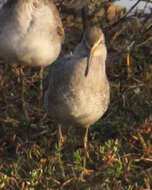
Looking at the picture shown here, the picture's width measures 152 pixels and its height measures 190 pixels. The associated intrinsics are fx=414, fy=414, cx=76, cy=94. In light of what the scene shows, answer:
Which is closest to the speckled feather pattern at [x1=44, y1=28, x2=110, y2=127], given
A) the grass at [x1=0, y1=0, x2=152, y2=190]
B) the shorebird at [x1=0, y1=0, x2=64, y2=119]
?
the grass at [x1=0, y1=0, x2=152, y2=190]

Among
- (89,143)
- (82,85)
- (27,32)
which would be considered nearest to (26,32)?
(27,32)

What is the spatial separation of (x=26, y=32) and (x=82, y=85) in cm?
130

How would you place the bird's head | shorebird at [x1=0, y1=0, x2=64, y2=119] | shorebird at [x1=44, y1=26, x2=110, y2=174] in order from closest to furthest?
the bird's head → shorebird at [x1=44, y1=26, x2=110, y2=174] → shorebird at [x1=0, y1=0, x2=64, y2=119]

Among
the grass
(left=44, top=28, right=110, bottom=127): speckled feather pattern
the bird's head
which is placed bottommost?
the grass

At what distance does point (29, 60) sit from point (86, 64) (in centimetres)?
127

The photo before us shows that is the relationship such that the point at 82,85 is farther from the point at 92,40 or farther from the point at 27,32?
the point at 27,32

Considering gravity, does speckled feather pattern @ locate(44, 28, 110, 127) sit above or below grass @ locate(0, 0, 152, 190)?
above

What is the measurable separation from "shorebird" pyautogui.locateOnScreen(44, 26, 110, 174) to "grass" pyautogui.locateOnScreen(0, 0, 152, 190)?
1.14 ft

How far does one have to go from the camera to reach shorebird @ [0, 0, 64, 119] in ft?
18.1

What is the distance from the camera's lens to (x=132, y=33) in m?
7.62

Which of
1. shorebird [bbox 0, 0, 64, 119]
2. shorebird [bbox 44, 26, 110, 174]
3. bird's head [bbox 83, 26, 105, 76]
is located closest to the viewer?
bird's head [bbox 83, 26, 105, 76]

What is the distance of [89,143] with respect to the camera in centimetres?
574

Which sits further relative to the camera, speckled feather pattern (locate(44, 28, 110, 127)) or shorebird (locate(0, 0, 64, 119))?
shorebird (locate(0, 0, 64, 119))

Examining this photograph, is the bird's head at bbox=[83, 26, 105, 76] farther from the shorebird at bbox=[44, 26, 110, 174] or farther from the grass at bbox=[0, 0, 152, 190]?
the grass at bbox=[0, 0, 152, 190]
